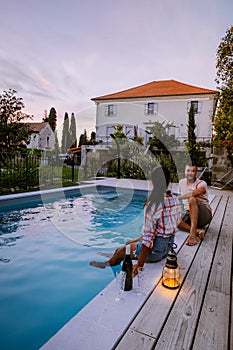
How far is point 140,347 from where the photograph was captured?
1193mm

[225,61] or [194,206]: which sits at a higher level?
[225,61]

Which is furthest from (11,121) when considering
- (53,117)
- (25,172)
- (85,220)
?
(53,117)

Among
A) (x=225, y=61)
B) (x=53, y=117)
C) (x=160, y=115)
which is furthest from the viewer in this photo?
(x=53, y=117)

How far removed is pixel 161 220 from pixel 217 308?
717mm

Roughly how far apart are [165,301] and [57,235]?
2934 millimetres

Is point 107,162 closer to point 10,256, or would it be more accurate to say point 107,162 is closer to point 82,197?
point 82,197

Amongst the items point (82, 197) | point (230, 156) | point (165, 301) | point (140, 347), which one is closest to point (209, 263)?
point (165, 301)

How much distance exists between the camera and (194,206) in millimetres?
2828

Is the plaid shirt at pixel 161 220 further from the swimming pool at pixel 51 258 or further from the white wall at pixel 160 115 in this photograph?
the white wall at pixel 160 115

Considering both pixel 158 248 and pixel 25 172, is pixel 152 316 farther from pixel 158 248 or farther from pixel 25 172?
pixel 25 172

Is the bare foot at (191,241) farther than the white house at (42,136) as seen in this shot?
No

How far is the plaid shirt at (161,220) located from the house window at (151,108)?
68.2ft

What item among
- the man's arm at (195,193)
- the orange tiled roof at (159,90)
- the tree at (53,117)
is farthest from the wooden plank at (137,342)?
the tree at (53,117)

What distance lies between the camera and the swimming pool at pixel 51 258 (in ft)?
6.68
